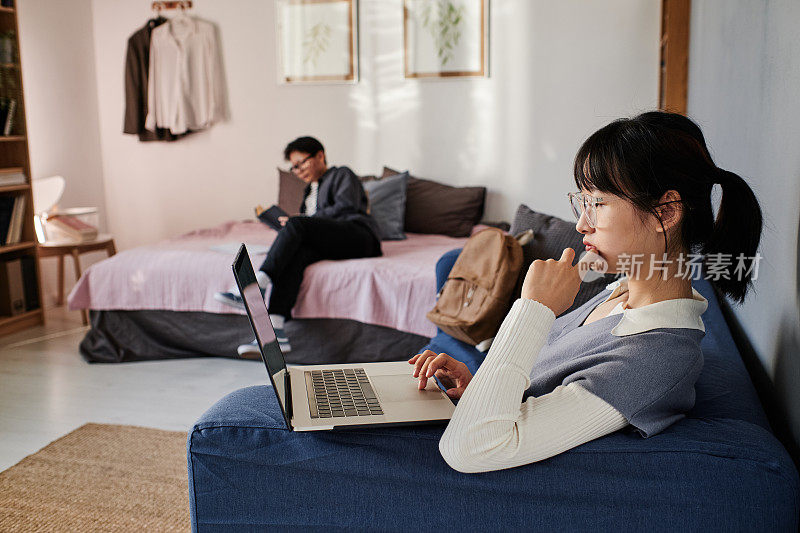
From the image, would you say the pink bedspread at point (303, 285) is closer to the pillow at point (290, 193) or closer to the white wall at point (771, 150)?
the pillow at point (290, 193)

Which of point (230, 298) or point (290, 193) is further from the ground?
point (290, 193)

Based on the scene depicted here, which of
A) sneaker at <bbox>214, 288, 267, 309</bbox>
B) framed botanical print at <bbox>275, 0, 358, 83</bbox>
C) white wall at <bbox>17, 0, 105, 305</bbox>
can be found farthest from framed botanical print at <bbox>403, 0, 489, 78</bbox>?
white wall at <bbox>17, 0, 105, 305</bbox>

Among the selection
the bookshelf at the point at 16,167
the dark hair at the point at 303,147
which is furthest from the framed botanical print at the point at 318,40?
the bookshelf at the point at 16,167

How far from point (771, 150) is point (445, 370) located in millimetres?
664

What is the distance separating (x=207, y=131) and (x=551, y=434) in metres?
4.51

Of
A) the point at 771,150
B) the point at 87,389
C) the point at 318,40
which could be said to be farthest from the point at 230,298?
the point at 771,150

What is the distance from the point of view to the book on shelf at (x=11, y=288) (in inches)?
160

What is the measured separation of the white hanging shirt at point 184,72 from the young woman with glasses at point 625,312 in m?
4.26

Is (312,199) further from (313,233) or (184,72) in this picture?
(184,72)

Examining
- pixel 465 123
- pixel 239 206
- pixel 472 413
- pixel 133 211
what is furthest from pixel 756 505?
pixel 133 211

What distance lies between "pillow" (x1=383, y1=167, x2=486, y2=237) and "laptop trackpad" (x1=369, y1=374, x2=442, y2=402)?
3002 millimetres

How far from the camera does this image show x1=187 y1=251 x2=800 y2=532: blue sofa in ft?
3.24

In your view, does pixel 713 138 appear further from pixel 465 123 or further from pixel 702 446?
pixel 465 123

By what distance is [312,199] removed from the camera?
153 inches
